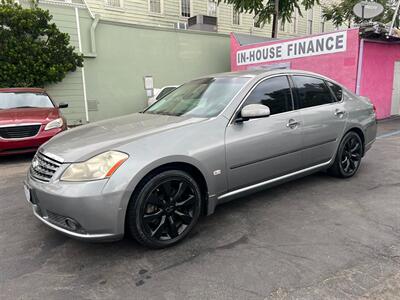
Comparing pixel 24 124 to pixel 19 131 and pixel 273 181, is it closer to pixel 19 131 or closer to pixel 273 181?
pixel 19 131

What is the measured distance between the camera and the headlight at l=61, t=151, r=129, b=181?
256 cm

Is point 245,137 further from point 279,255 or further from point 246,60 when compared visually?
point 246,60

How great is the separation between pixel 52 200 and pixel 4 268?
0.74 m

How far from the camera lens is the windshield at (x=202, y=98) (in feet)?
11.3

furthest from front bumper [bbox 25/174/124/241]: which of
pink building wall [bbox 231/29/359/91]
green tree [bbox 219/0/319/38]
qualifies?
green tree [bbox 219/0/319/38]

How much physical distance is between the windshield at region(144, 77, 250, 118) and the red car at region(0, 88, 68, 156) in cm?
331

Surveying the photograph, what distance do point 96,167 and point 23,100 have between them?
19.2 feet

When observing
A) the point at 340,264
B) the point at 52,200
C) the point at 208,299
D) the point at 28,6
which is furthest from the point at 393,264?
the point at 28,6

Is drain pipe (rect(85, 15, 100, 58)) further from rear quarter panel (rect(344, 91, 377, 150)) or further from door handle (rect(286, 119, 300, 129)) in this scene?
door handle (rect(286, 119, 300, 129))

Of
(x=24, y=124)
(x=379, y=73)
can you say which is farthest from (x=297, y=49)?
(x=24, y=124)

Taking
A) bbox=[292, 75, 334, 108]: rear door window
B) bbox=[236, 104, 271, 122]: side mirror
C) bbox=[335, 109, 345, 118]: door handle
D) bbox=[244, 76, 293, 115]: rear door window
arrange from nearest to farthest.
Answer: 1. bbox=[236, 104, 271, 122]: side mirror
2. bbox=[244, 76, 293, 115]: rear door window
3. bbox=[292, 75, 334, 108]: rear door window
4. bbox=[335, 109, 345, 118]: door handle

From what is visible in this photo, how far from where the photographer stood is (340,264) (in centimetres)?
262

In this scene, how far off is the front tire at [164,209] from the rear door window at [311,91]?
194cm

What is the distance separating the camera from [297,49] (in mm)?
11109
